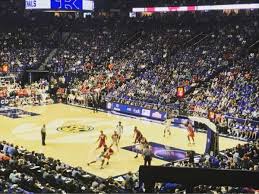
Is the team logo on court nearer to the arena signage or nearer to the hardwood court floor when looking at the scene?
the hardwood court floor

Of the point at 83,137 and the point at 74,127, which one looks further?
the point at 74,127

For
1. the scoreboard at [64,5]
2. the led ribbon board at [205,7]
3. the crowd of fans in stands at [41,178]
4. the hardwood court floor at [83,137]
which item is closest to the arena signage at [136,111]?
the hardwood court floor at [83,137]

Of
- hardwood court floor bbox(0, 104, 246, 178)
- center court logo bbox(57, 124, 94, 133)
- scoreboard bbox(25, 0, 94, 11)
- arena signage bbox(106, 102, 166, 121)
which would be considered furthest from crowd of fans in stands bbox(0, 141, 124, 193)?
scoreboard bbox(25, 0, 94, 11)

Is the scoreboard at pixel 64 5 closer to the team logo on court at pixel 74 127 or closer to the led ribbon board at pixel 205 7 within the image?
the led ribbon board at pixel 205 7

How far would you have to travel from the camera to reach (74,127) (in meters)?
29.3

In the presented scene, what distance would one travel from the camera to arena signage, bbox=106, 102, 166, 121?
106ft

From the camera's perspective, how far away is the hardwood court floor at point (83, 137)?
21828 mm

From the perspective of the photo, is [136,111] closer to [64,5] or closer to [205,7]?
[64,5]

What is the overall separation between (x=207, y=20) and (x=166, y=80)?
41.6 ft

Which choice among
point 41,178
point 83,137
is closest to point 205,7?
point 83,137

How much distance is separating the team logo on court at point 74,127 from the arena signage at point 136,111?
5.31 m

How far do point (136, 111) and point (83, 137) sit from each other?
809cm

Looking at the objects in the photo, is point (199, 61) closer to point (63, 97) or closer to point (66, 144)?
point (63, 97)

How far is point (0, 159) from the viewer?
18.0 meters
